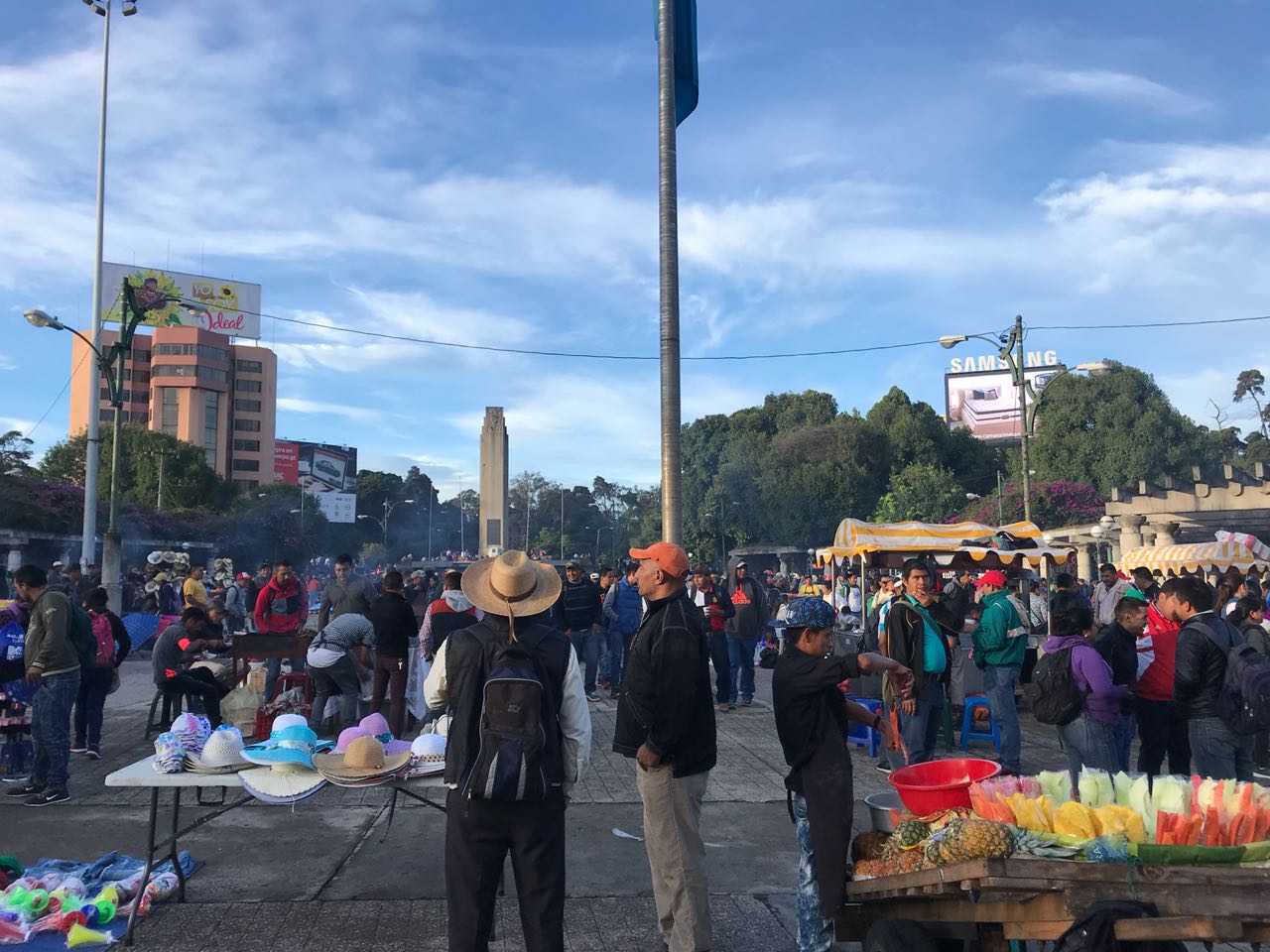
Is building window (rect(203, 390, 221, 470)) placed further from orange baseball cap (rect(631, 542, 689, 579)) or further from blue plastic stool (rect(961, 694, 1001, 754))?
orange baseball cap (rect(631, 542, 689, 579))

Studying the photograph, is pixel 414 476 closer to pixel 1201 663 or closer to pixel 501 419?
pixel 501 419

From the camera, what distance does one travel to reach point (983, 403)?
214 feet

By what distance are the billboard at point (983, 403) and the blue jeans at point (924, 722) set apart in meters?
59.7

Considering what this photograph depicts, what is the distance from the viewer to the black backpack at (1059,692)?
6.12 m

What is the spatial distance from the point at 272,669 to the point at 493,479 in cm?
4556

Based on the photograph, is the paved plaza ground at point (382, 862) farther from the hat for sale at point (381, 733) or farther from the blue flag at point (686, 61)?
the blue flag at point (686, 61)

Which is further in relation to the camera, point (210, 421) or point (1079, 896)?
point (210, 421)

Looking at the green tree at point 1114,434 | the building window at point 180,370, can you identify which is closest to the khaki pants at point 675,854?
the green tree at point 1114,434

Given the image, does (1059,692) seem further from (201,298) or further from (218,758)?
(201,298)

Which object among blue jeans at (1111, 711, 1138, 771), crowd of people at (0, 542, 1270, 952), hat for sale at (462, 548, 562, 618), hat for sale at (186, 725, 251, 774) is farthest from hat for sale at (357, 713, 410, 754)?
blue jeans at (1111, 711, 1138, 771)

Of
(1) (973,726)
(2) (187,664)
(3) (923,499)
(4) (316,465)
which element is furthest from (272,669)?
(4) (316,465)

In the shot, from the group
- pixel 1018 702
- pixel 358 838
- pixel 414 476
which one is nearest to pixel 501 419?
pixel 1018 702

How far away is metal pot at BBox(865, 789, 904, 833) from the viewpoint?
394 cm

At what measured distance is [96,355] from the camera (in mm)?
18609
